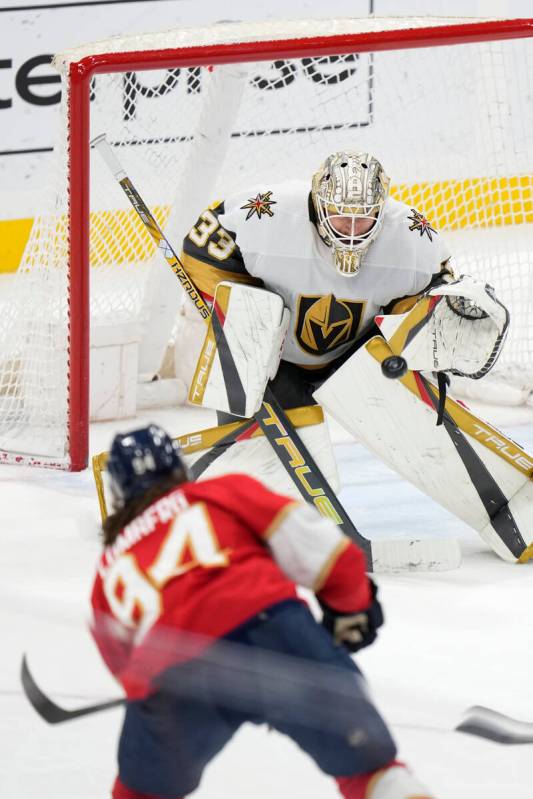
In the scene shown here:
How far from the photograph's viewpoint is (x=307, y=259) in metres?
2.83

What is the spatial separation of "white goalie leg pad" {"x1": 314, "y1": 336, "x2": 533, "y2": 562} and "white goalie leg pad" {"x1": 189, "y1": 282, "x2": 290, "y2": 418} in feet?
0.45

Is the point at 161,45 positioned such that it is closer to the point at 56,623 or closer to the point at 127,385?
the point at 127,385

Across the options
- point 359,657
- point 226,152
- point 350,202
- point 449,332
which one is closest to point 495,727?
point 359,657

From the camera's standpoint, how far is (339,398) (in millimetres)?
2910

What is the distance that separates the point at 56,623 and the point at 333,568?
1.70 feet

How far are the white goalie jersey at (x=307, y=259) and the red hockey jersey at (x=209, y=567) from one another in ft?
4.27

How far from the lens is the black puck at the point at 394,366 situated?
9.26ft

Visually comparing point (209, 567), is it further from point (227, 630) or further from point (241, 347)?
point (241, 347)

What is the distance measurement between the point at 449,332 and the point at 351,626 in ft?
4.10

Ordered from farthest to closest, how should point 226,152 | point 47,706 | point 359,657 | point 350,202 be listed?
point 226,152, point 350,202, point 359,657, point 47,706

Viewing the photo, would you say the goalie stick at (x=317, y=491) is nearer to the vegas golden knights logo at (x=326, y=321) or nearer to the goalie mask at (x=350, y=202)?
the vegas golden knights logo at (x=326, y=321)

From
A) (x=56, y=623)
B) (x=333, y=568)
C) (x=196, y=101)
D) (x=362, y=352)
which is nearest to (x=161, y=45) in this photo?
(x=196, y=101)

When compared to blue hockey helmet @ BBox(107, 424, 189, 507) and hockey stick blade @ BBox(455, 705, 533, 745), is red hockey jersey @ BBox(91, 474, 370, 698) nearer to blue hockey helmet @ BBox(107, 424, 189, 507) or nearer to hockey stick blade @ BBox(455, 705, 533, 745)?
blue hockey helmet @ BBox(107, 424, 189, 507)

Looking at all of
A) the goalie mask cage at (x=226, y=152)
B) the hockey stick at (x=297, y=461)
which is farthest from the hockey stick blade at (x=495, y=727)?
the goalie mask cage at (x=226, y=152)
